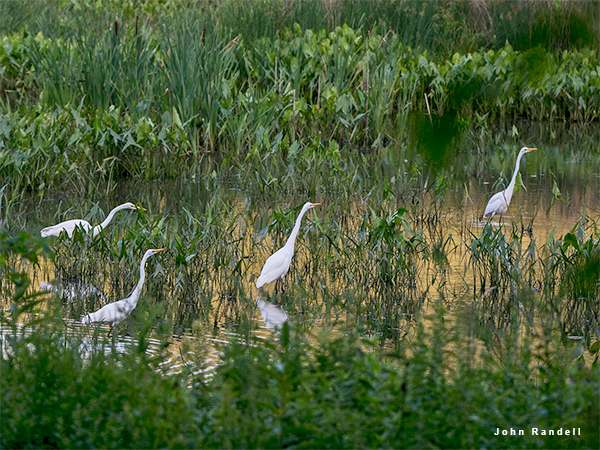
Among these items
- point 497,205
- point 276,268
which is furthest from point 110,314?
point 497,205

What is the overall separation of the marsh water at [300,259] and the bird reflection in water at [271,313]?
0.02 m

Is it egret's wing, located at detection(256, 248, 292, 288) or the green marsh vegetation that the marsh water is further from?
egret's wing, located at detection(256, 248, 292, 288)

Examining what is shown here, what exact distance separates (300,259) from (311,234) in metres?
0.49

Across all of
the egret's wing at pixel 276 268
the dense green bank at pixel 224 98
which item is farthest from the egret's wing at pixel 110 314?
the dense green bank at pixel 224 98

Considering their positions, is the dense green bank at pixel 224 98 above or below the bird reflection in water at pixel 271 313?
above

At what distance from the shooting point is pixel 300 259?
5500 mm

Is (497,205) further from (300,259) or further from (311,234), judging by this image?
(300,259)

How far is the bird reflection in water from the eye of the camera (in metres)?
4.49

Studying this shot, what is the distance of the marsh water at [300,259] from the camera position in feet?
13.9

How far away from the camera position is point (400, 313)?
179 inches

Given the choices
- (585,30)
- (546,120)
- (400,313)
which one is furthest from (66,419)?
(546,120)

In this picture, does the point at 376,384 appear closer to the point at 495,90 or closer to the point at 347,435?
the point at 347,435

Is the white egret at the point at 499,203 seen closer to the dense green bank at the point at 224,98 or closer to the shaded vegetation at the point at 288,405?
the dense green bank at the point at 224,98

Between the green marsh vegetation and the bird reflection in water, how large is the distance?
67 millimetres
